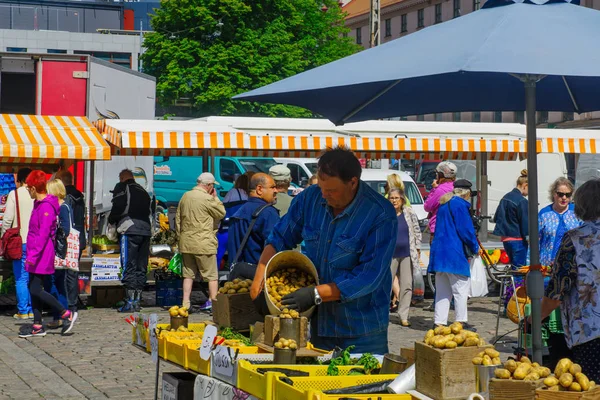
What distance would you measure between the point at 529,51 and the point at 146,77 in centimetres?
1347

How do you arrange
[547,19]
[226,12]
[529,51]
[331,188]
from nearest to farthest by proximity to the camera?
[529,51], [547,19], [331,188], [226,12]

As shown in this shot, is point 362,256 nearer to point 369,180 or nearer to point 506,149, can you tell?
point 506,149

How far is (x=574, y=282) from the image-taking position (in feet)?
18.1

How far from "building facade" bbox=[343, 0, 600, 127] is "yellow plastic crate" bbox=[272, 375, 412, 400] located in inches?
2064

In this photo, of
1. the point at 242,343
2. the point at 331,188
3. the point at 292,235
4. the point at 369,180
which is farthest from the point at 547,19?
the point at 369,180

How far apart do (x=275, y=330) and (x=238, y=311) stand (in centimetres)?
83

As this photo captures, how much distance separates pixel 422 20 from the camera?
245 ft

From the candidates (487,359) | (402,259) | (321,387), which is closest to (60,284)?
(402,259)

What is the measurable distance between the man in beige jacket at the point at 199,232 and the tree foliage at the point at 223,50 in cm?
3248

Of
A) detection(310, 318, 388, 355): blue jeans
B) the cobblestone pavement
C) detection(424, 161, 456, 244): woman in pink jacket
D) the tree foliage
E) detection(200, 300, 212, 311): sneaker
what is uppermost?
the tree foliage

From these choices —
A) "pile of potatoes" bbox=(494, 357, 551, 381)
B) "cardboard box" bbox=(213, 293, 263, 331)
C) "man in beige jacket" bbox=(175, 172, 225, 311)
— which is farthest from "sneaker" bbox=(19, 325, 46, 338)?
"pile of potatoes" bbox=(494, 357, 551, 381)

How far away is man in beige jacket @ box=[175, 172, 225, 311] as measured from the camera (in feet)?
41.5

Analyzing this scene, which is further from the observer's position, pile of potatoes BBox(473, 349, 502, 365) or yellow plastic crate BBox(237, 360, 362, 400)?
yellow plastic crate BBox(237, 360, 362, 400)

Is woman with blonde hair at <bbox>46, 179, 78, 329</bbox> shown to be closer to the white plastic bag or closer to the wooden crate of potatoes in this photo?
the white plastic bag
